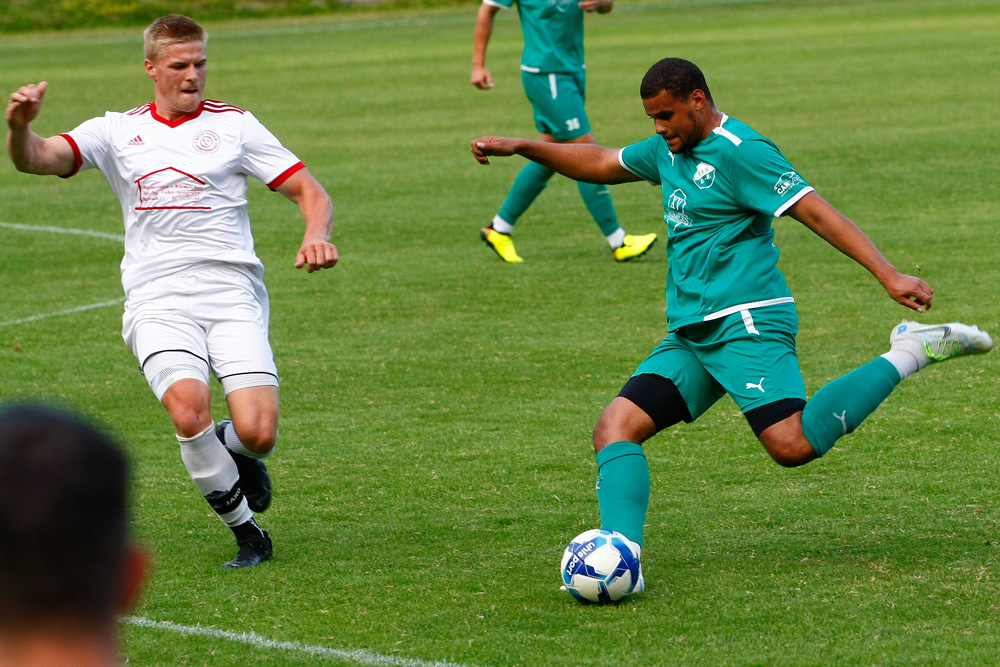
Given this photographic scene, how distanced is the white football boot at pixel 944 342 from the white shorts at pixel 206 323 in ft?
7.57

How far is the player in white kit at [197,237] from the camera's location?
489 cm

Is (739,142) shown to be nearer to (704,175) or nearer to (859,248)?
(704,175)

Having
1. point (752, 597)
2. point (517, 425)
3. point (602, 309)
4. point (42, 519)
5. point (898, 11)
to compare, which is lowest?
point (898, 11)

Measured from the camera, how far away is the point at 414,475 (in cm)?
600

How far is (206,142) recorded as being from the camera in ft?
17.3

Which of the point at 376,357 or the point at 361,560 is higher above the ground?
the point at 361,560

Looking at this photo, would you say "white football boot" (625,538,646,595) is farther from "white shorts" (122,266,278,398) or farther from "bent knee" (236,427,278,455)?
"white shorts" (122,266,278,398)

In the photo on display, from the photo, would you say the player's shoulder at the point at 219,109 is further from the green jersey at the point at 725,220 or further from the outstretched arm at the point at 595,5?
the outstretched arm at the point at 595,5

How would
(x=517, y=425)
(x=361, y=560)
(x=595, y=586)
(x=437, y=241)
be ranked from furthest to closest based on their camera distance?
(x=437, y=241) → (x=517, y=425) → (x=361, y=560) → (x=595, y=586)

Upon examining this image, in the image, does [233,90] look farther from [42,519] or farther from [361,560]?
[42,519]

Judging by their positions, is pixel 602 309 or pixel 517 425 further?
pixel 602 309

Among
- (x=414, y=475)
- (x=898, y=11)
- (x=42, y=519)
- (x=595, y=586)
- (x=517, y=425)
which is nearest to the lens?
(x=42, y=519)

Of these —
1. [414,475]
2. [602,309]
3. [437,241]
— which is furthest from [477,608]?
[437,241]

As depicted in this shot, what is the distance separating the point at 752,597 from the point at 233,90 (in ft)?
65.9
